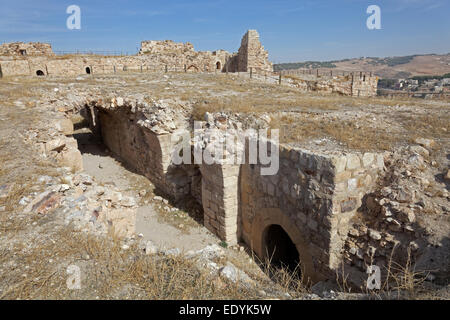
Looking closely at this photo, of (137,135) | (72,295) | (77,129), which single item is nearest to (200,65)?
(77,129)

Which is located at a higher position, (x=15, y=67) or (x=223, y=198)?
(x=15, y=67)

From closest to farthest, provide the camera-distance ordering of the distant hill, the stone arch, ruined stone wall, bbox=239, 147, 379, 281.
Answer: ruined stone wall, bbox=239, 147, 379, 281 < the stone arch < the distant hill

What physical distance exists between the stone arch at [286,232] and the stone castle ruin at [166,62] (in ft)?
39.4

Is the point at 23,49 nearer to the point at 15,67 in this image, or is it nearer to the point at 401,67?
the point at 15,67

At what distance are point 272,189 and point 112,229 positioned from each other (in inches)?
121

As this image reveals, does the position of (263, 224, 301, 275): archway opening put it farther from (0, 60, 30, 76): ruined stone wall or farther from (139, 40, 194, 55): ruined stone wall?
(139, 40, 194, 55): ruined stone wall

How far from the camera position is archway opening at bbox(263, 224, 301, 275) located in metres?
6.07

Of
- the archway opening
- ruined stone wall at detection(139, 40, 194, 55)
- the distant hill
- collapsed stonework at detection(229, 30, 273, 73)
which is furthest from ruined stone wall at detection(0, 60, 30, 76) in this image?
the distant hill

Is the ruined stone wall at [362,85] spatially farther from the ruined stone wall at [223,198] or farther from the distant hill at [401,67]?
the distant hill at [401,67]

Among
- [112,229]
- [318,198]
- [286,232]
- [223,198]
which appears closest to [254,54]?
[223,198]

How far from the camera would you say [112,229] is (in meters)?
3.91

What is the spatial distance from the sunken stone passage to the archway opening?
0.02 m

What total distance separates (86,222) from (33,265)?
91 centimetres

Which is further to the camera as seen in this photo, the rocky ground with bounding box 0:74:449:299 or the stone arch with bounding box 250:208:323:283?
the stone arch with bounding box 250:208:323:283
